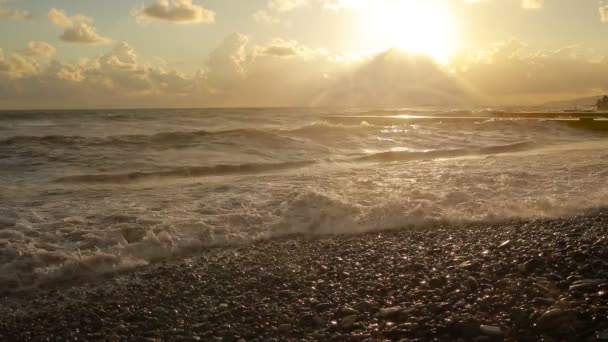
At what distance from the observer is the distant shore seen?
3.56 m

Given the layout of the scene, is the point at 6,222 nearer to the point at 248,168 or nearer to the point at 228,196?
the point at 228,196

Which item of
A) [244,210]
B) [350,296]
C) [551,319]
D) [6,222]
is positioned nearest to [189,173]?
[244,210]

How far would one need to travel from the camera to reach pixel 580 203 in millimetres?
7594

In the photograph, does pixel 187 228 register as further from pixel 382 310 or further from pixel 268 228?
pixel 382 310

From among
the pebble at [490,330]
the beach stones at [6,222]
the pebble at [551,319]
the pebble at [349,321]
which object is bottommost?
the pebble at [349,321]

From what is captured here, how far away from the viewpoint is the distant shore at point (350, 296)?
356 centimetres

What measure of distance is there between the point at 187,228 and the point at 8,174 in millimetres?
9356

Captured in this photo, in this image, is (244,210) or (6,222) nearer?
(6,222)

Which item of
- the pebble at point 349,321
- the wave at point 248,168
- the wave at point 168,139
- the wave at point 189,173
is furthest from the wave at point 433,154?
the pebble at point 349,321

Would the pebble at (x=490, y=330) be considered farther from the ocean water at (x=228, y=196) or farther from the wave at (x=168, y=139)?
the wave at (x=168, y=139)

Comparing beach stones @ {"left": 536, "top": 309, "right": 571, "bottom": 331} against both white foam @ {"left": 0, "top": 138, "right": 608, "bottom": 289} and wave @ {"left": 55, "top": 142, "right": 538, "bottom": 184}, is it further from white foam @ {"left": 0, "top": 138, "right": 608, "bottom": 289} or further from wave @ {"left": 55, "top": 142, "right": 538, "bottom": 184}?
wave @ {"left": 55, "top": 142, "right": 538, "bottom": 184}

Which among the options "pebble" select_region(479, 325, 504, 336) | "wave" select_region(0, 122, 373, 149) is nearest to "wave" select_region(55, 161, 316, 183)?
"wave" select_region(0, 122, 373, 149)

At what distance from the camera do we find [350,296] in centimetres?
412

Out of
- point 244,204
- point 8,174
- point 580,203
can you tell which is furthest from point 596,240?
point 8,174
